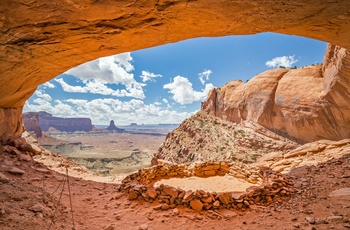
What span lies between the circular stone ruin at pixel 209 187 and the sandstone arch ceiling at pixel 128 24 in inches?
169

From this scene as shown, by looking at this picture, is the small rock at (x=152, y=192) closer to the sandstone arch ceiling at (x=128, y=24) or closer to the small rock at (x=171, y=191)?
the small rock at (x=171, y=191)

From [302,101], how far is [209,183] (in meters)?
10.4

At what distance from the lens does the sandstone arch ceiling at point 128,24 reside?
3.50 metres

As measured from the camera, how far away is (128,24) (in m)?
4.12

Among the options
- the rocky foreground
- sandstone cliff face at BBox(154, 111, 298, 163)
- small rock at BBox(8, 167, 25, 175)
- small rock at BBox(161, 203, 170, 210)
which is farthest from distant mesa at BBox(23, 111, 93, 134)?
small rock at BBox(161, 203, 170, 210)

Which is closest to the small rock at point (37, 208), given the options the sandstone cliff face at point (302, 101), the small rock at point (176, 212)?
the small rock at point (176, 212)

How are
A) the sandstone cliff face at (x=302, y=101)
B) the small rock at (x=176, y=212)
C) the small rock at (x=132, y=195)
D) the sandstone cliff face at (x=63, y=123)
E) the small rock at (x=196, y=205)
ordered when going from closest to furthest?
1. the small rock at (x=176, y=212)
2. the small rock at (x=196, y=205)
3. the small rock at (x=132, y=195)
4. the sandstone cliff face at (x=302, y=101)
5. the sandstone cliff face at (x=63, y=123)

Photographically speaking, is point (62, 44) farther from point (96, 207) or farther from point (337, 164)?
point (337, 164)

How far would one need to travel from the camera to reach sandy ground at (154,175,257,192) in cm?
690

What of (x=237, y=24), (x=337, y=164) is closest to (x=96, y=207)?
(x=237, y=24)

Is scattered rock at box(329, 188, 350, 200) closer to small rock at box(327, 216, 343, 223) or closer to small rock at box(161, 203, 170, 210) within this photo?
small rock at box(327, 216, 343, 223)

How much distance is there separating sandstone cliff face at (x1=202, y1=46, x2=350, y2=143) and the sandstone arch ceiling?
23.6ft

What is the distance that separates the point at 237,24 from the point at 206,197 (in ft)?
14.7


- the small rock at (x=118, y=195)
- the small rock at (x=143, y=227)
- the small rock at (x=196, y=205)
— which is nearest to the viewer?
the small rock at (x=143, y=227)
